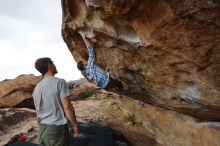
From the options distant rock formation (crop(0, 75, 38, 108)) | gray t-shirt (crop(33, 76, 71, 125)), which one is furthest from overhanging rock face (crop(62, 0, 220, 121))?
distant rock formation (crop(0, 75, 38, 108))

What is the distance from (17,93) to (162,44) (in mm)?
11120

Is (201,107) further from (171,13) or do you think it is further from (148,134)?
(148,134)

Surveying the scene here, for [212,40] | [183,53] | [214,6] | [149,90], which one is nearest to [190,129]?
[149,90]

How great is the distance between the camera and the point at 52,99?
6.07 m

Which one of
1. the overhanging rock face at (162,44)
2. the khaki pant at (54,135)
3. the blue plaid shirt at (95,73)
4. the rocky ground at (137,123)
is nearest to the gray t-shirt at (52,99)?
the khaki pant at (54,135)

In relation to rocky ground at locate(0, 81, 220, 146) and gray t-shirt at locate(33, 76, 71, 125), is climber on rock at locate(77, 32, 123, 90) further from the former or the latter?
gray t-shirt at locate(33, 76, 71, 125)

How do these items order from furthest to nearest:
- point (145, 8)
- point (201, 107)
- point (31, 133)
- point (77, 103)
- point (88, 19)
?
point (77, 103), point (31, 133), point (88, 19), point (201, 107), point (145, 8)

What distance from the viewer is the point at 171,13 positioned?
216 inches

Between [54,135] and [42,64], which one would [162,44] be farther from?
[54,135]

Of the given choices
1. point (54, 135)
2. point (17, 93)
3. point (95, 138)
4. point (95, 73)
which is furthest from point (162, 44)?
point (17, 93)

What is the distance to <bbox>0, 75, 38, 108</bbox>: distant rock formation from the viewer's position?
16.0m

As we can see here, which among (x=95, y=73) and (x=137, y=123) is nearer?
(x=95, y=73)

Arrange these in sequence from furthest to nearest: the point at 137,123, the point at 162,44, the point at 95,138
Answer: the point at 137,123, the point at 95,138, the point at 162,44

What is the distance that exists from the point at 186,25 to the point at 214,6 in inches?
24.8
